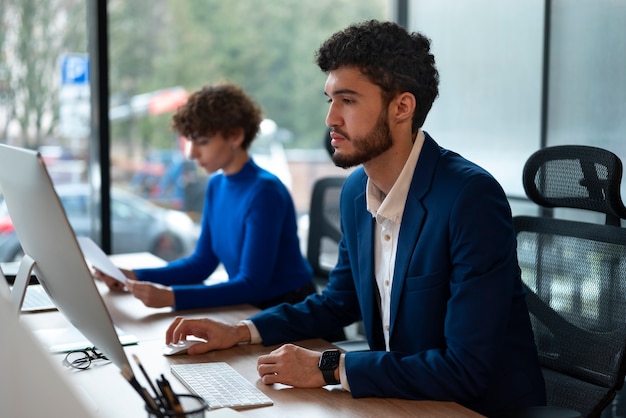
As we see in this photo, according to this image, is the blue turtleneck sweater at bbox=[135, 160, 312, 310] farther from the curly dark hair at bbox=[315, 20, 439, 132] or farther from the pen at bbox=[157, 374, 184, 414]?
the pen at bbox=[157, 374, 184, 414]

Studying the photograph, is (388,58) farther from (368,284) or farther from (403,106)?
(368,284)

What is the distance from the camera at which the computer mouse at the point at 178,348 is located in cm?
171

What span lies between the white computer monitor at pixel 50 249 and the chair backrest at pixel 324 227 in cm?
149

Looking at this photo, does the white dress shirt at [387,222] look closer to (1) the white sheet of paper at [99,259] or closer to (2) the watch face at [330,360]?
(2) the watch face at [330,360]

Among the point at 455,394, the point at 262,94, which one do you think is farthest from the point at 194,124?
the point at 262,94

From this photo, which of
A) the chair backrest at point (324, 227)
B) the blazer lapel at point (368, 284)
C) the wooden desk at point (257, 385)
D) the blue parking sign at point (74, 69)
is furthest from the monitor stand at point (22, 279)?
the blue parking sign at point (74, 69)

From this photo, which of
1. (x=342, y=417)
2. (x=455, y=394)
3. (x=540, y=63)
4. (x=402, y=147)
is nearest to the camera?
(x=342, y=417)

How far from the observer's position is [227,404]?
54.6 inches

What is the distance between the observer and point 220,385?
1.49 m

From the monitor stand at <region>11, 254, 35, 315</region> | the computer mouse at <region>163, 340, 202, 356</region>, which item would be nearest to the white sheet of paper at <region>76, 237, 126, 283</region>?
the computer mouse at <region>163, 340, 202, 356</region>

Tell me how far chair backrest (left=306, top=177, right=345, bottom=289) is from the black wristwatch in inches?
54.7

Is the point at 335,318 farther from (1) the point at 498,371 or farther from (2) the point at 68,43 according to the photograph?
(2) the point at 68,43

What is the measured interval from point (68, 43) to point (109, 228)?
2.86 ft

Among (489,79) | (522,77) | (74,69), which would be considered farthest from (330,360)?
(74,69)
